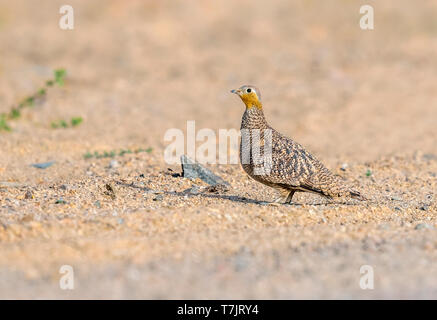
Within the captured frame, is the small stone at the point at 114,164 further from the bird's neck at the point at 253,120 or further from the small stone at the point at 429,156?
the small stone at the point at 429,156

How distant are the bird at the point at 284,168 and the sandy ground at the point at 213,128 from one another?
213 millimetres

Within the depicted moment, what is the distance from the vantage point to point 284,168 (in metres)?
6.82

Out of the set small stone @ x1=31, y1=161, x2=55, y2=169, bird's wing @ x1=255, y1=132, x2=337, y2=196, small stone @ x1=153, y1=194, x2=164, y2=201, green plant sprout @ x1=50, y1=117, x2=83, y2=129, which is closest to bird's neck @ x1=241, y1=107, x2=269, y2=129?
bird's wing @ x1=255, y1=132, x2=337, y2=196

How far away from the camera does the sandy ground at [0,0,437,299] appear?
16.5ft

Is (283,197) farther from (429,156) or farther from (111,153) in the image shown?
(429,156)

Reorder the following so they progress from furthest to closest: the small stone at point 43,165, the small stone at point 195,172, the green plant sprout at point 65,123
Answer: the green plant sprout at point 65,123, the small stone at point 43,165, the small stone at point 195,172

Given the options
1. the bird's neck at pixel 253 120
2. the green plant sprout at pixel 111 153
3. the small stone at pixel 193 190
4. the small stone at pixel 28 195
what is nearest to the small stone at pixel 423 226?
the bird's neck at pixel 253 120

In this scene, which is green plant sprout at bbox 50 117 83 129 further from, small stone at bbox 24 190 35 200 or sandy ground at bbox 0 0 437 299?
small stone at bbox 24 190 35 200

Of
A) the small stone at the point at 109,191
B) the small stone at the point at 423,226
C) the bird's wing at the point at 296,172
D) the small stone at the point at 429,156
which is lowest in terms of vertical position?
the small stone at the point at 423,226

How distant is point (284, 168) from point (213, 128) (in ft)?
19.9

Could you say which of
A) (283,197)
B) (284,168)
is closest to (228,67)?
(283,197)

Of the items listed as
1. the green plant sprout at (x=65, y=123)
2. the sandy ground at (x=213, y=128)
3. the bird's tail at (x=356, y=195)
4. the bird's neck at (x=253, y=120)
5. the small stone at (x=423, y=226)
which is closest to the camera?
the sandy ground at (x=213, y=128)

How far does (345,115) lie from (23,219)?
929 centimetres

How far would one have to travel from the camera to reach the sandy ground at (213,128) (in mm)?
5020
